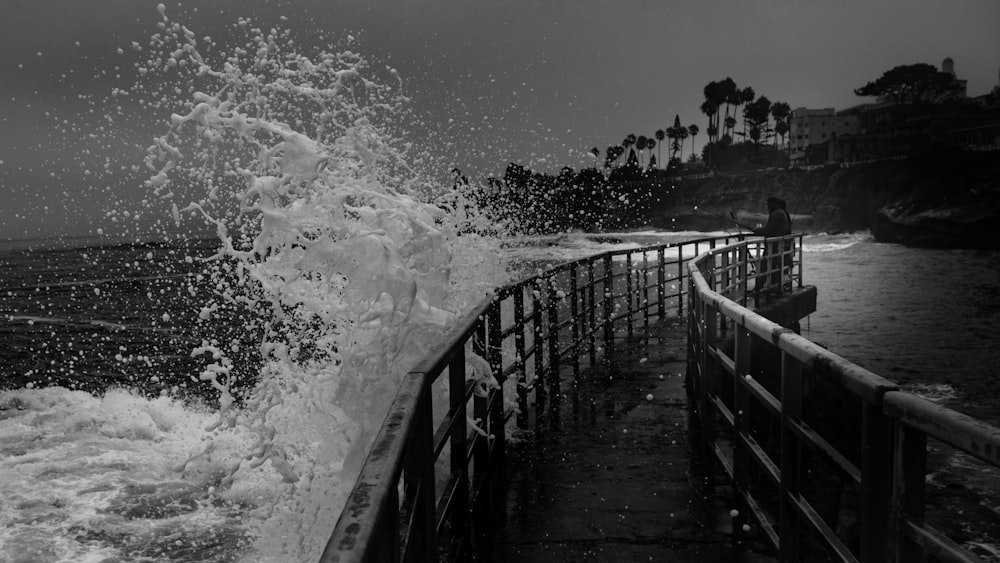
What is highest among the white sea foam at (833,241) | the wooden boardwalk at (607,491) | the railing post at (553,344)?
the railing post at (553,344)

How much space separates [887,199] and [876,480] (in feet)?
328

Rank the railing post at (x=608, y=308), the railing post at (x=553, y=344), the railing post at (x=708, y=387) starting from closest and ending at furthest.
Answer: the railing post at (x=708, y=387) → the railing post at (x=553, y=344) → the railing post at (x=608, y=308)

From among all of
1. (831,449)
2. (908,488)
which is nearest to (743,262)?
(831,449)

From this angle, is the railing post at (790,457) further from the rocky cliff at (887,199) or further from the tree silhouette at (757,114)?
the tree silhouette at (757,114)

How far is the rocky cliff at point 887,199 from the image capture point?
71.3 meters

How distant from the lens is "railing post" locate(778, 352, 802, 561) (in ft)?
10.3

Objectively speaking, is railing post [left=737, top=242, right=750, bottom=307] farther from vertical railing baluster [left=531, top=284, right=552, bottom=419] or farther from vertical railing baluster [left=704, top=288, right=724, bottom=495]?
vertical railing baluster [left=704, top=288, right=724, bottom=495]

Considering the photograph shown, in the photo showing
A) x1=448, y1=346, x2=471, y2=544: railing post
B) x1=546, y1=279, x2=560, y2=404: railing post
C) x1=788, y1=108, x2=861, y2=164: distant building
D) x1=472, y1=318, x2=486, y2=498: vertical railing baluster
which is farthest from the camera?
x1=788, y1=108, x2=861, y2=164: distant building

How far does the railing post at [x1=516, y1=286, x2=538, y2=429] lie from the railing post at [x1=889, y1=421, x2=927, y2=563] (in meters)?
4.13

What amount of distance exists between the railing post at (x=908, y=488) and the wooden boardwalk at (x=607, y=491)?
6.82 feet

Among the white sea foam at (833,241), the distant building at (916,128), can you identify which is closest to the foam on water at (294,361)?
the white sea foam at (833,241)

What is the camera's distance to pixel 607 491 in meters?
5.11

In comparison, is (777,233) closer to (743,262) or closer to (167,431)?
(743,262)

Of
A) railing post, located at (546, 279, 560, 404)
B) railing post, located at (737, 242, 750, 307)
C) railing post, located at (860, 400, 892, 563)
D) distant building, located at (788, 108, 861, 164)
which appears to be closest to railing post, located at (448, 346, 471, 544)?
railing post, located at (860, 400, 892, 563)
